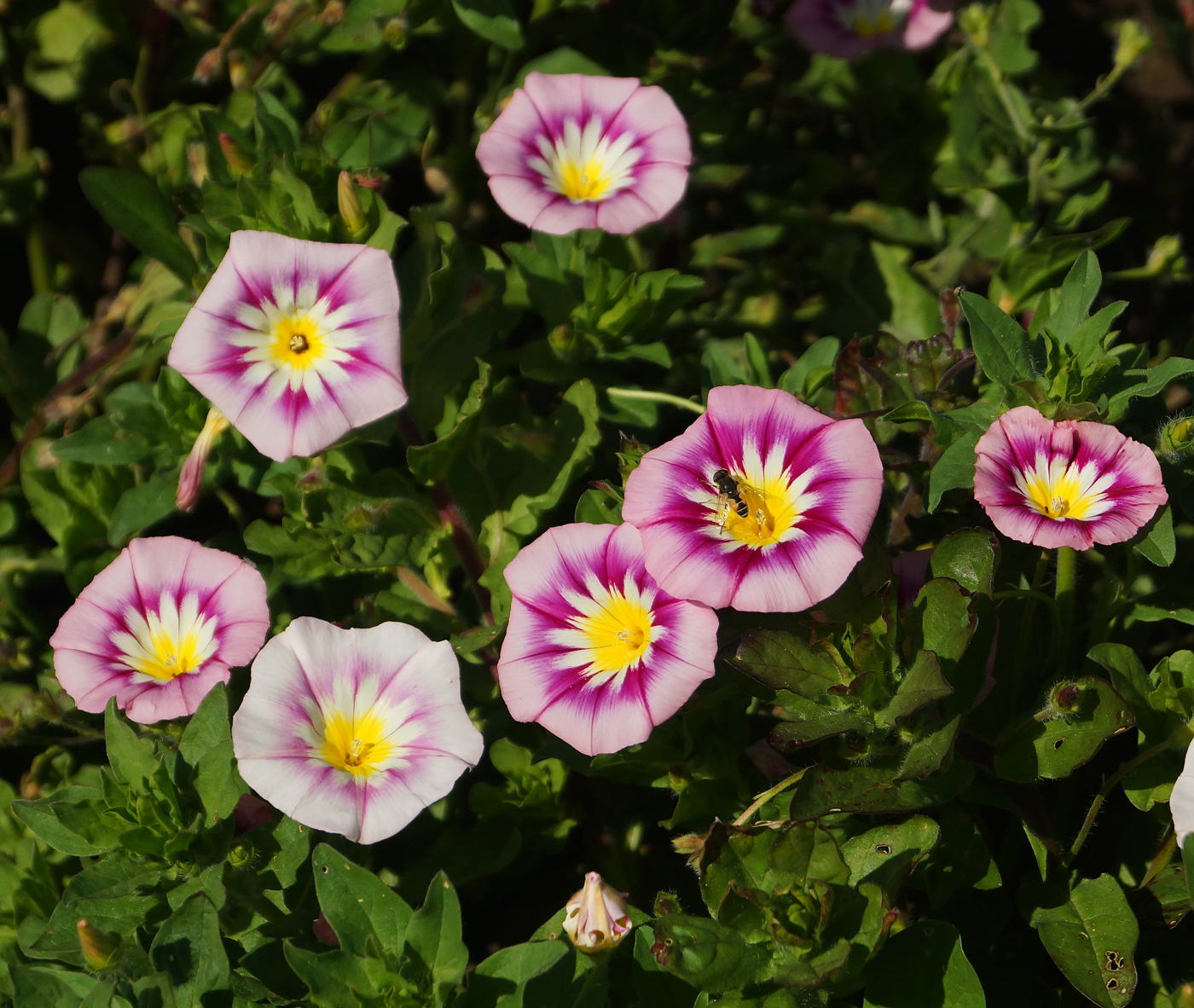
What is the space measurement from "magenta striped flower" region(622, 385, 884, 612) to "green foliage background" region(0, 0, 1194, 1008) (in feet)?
0.49

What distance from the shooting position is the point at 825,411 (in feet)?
10.4

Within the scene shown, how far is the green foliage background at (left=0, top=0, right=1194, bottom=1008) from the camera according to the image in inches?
91.7

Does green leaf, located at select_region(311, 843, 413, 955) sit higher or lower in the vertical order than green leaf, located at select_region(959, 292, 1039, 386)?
lower

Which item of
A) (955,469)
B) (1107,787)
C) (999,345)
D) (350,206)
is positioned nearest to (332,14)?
(350,206)

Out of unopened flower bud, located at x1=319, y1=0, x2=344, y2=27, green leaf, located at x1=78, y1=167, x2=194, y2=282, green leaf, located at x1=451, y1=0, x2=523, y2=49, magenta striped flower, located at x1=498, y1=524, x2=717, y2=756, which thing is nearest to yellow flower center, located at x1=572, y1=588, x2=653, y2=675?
magenta striped flower, located at x1=498, y1=524, x2=717, y2=756

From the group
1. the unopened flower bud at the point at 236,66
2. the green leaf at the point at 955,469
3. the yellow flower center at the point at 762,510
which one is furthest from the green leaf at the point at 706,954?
the unopened flower bud at the point at 236,66

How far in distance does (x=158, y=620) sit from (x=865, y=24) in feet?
10.00

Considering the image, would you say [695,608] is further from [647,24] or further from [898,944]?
[647,24]

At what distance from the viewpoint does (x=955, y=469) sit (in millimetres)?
2492

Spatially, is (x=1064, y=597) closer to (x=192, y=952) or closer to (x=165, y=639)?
(x=192, y=952)

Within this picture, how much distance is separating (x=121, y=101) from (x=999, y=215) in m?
3.00

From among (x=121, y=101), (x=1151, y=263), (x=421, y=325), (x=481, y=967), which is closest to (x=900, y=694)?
(x=481, y=967)

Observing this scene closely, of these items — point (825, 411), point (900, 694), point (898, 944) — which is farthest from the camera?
point (825, 411)

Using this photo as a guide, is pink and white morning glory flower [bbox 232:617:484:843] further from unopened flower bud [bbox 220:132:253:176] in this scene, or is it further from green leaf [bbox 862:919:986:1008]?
unopened flower bud [bbox 220:132:253:176]
